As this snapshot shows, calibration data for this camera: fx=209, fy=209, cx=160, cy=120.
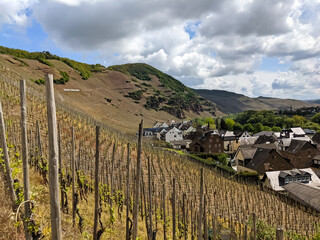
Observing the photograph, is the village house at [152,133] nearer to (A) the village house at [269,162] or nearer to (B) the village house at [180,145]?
(B) the village house at [180,145]

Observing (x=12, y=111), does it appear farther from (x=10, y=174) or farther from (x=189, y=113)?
(x=189, y=113)

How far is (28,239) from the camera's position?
11.6 ft

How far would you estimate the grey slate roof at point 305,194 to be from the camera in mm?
19873

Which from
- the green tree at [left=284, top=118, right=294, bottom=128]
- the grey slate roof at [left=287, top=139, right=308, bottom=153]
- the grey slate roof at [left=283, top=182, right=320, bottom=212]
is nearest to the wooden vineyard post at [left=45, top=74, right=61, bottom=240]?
the grey slate roof at [left=283, top=182, right=320, bottom=212]

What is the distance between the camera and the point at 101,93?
11212 cm

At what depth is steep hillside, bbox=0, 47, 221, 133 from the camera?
77.2 m

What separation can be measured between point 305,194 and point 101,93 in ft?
342

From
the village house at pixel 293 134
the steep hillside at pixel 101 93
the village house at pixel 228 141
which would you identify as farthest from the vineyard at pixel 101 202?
the steep hillside at pixel 101 93

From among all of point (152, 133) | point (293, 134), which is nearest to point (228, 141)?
point (293, 134)

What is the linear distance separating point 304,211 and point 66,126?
24384 millimetres

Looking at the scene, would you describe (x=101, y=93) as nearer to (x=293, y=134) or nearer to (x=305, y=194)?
(x=293, y=134)

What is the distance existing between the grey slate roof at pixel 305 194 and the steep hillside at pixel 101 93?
2060 inches

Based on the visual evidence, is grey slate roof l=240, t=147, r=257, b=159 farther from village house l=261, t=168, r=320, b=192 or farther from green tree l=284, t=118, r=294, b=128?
green tree l=284, t=118, r=294, b=128

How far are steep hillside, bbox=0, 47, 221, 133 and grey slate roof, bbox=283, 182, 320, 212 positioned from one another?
5233 cm
